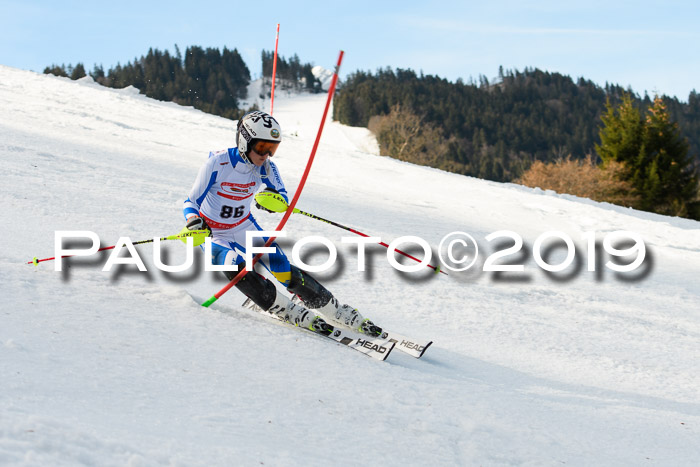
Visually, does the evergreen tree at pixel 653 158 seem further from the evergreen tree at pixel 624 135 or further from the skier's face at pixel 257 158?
the skier's face at pixel 257 158

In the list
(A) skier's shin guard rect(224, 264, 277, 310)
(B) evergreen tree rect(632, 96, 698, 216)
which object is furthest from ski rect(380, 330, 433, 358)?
(B) evergreen tree rect(632, 96, 698, 216)

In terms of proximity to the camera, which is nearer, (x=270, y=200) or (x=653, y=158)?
(x=270, y=200)

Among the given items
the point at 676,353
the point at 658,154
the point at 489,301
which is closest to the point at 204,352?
the point at 489,301

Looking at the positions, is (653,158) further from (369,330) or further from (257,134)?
(257,134)

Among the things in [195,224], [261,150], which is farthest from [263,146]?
[195,224]

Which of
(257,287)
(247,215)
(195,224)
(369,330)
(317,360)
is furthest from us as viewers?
(247,215)

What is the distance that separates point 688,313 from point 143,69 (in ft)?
326

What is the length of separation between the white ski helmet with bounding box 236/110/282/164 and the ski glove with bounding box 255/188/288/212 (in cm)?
30

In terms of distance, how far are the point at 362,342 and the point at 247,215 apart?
1.43 metres

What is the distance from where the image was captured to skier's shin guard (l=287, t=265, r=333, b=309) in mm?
4496

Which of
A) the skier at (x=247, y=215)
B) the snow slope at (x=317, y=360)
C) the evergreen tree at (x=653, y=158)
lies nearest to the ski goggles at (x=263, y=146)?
the skier at (x=247, y=215)

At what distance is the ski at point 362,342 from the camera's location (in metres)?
4.06

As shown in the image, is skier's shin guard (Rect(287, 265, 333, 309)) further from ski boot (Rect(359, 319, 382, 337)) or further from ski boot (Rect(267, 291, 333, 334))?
ski boot (Rect(359, 319, 382, 337))

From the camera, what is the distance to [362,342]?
14.0 feet
